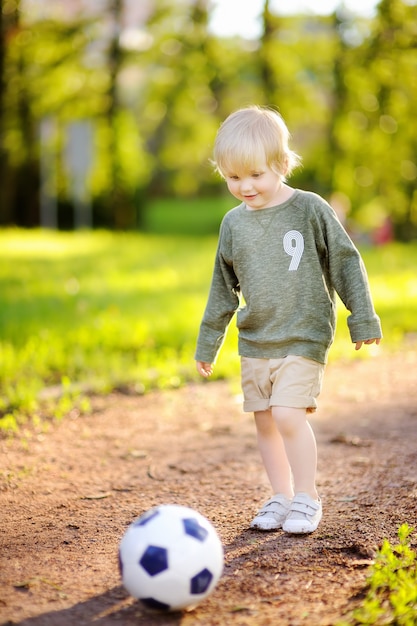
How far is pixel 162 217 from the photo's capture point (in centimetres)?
3098

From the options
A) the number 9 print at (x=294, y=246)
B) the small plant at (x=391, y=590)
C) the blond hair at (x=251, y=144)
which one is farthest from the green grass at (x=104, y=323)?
the small plant at (x=391, y=590)

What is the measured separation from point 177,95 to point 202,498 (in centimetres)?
2113

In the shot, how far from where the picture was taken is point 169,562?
2.39 meters

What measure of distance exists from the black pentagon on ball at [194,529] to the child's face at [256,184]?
4.02 ft

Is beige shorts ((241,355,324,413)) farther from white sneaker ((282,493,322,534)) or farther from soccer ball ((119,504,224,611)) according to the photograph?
soccer ball ((119,504,224,611))

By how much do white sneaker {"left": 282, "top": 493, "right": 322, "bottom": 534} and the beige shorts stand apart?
0.36 meters

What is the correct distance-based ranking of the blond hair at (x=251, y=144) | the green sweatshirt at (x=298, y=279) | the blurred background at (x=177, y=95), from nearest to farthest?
the blond hair at (x=251, y=144) < the green sweatshirt at (x=298, y=279) < the blurred background at (x=177, y=95)

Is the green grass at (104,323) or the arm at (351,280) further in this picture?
the green grass at (104,323)

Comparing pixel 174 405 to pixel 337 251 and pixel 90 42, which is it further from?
pixel 90 42

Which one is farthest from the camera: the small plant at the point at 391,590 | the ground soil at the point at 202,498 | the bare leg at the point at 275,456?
the bare leg at the point at 275,456

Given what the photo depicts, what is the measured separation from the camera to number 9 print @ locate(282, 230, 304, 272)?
3176 millimetres

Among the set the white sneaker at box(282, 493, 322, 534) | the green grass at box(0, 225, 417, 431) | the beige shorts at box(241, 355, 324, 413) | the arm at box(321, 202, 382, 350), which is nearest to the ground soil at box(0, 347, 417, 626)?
the white sneaker at box(282, 493, 322, 534)

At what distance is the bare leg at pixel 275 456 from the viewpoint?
334 centimetres

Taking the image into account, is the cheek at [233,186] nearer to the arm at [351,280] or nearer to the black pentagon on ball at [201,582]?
the arm at [351,280]
